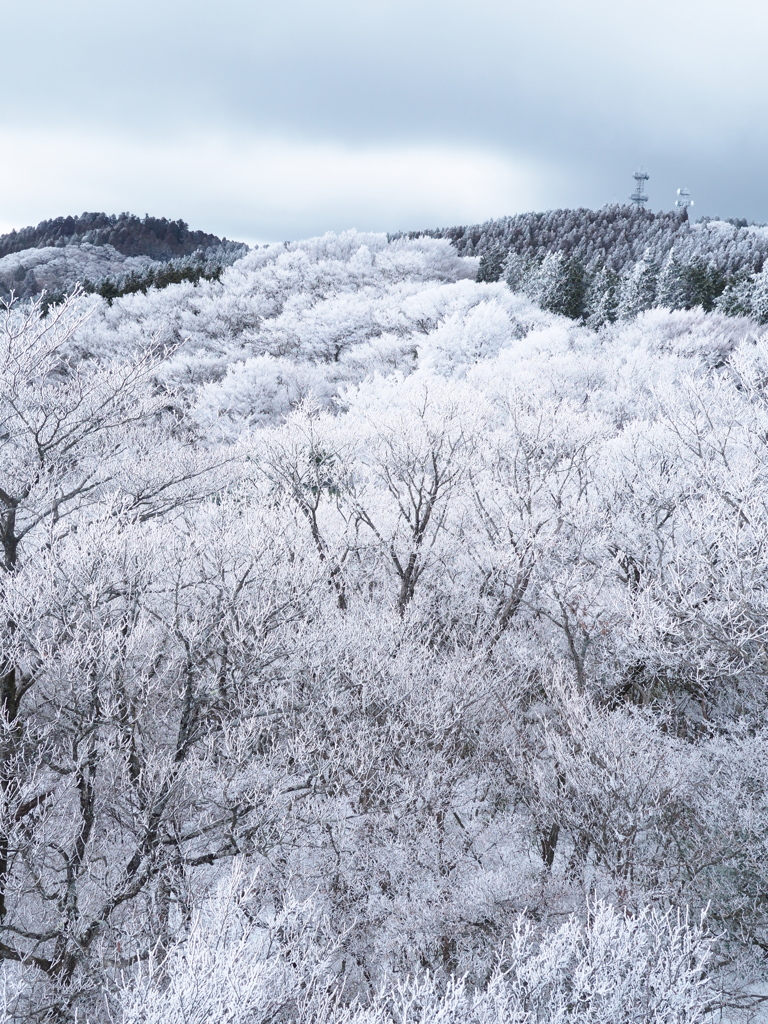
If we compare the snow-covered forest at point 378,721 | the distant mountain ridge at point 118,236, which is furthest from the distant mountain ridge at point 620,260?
the distant mountain ridge at point 118,236

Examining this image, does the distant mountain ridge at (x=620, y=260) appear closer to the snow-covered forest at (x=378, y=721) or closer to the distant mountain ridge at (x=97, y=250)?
the snow-covered forest at (x=378, y=721)

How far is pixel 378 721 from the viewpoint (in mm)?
14727

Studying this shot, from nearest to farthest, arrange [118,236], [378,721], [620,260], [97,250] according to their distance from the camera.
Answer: [378,721], [620,260], [97,250], [118,236]

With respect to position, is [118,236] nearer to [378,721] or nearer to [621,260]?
[621,260]

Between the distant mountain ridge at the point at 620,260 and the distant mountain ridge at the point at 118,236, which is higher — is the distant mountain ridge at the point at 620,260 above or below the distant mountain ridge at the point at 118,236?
below

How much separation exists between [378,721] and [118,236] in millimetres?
126349

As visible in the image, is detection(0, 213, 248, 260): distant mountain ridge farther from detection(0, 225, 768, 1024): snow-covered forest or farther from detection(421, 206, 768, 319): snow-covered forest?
detection(0, 225, 768, 1024): snow-covered forest

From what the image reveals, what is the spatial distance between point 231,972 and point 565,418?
17819mm

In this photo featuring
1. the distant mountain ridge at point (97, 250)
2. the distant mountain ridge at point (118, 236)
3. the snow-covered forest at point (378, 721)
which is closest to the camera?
the snow-covered forest at point (378, 721)

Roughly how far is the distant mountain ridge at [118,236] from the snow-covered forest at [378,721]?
106784 millimetres

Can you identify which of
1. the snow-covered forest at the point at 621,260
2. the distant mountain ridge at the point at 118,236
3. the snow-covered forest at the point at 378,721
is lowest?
the snow-covered forest at the point at 378,721

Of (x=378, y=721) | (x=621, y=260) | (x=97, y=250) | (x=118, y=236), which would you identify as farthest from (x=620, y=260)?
(x=118, y=236)

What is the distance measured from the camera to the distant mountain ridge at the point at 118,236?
376 ft

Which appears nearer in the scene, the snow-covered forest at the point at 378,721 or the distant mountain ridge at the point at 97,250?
the snow-covered forest at the point at 378,721
